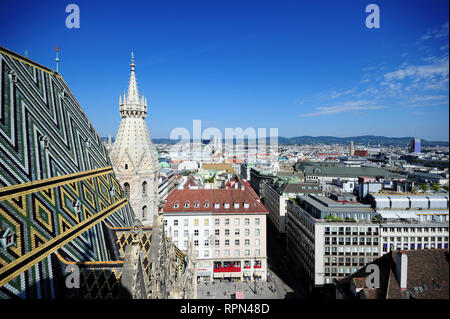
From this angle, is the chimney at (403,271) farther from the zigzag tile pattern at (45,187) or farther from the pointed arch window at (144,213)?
the pointed arch window at (144,213)

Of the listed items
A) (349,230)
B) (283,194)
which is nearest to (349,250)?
(349,230)

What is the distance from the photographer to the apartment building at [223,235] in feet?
117

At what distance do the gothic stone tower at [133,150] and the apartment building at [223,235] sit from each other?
13.3 metres

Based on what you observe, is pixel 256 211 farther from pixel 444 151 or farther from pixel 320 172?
pixel 320 172

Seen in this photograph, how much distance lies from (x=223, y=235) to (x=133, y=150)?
19.1m

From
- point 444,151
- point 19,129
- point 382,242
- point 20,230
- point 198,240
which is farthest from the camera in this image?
point 198,240

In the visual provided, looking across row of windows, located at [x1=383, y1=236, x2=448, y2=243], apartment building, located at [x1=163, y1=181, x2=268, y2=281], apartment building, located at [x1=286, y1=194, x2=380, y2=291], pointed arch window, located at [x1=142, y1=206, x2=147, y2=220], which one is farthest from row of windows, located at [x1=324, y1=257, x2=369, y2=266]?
pointed arch window, located at [x1=142, y1=206, x2=147, y2=220]

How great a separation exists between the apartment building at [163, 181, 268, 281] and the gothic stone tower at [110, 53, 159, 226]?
13337 millimetres

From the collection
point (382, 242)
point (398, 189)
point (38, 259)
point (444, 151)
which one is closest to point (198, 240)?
point (382, 242)

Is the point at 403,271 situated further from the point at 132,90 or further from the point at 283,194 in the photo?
the point at 283,194

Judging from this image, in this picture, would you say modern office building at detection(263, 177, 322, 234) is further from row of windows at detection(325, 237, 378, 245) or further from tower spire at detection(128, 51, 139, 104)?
tower spire at detection(128, 51, 139, 104)

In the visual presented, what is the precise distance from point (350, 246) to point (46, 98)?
32.0 meters

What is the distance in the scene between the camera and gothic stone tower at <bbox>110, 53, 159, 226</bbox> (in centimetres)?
2170

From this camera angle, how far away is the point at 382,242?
30.2 metres
